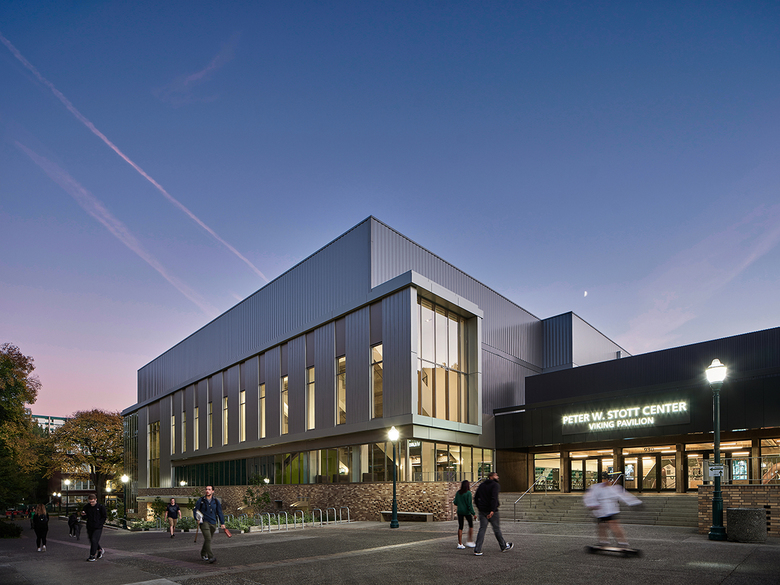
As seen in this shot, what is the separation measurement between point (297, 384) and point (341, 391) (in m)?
4.98

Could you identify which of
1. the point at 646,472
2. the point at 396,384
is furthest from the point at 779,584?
the point at 646,472

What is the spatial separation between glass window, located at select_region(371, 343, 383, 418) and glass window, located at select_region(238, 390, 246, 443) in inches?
686

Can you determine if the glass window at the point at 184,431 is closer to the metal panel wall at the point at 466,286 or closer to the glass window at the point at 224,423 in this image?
the glass window at the point at 224,423

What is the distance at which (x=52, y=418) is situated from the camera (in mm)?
129625

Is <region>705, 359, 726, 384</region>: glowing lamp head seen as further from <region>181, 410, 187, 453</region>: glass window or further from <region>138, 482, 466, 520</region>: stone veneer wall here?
<region>181, 410, 187, 453</region>: glass window

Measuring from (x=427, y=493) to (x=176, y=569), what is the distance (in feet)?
51.9

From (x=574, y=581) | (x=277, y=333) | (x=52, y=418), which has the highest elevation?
(x=277, y=333)

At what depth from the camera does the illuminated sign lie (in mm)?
30531

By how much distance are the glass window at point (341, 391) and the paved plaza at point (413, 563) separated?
1366 centimetres

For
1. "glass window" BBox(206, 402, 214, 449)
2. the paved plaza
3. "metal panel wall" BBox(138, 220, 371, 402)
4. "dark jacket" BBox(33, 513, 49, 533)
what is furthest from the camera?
"glass window" BBox(206, 402, 214, 449)

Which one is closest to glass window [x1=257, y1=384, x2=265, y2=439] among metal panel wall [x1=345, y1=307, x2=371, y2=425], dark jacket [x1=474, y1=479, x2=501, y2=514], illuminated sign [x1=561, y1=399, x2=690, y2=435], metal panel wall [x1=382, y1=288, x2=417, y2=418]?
metal panel wall [x1=345, y1=307, x2=371, y2=425]

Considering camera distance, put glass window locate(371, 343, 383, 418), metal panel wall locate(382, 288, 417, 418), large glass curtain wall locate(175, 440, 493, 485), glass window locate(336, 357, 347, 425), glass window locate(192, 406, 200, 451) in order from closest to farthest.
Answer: metal panel wall locate(382, 288, 417, 418)
large glass curtain wall locate(175, 440, 493, 485)
glass window locate(371, 343, 383, 418)
glass window locate(336, 357, 347, 425)
glass window locate(192, 406, 200, 451)

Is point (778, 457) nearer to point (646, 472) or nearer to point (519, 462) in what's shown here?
point (646, 472)

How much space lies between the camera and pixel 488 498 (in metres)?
12.9
